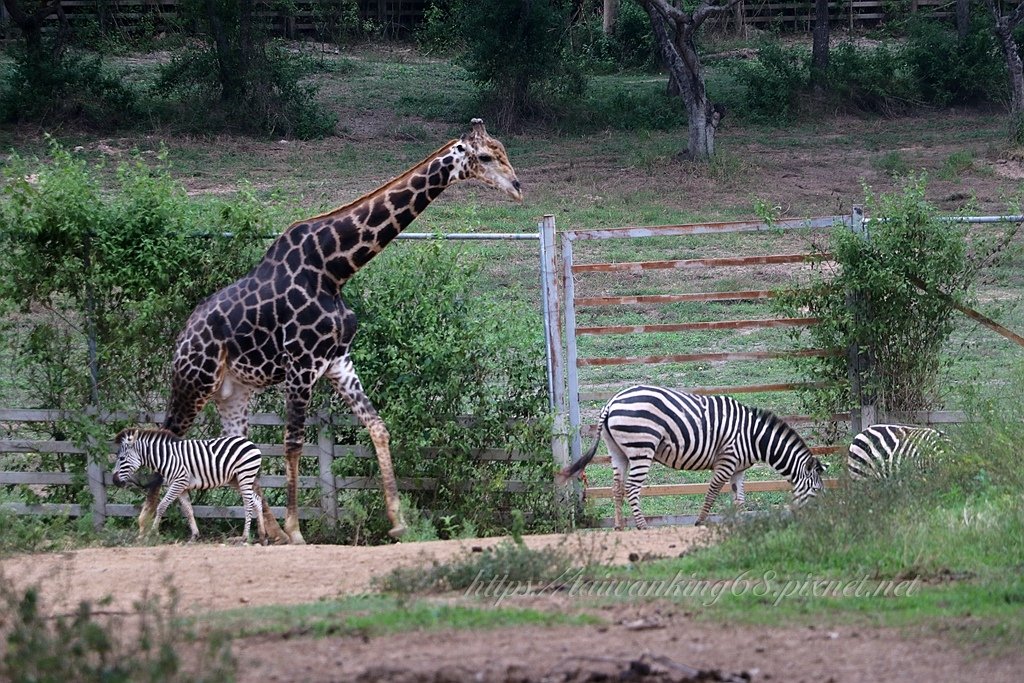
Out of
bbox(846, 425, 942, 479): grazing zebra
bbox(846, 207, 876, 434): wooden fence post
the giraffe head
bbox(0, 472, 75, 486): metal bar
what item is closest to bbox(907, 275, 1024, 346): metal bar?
bbox(846, 207, 876, 434): wooden fence post

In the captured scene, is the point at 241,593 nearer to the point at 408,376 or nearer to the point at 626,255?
the point at 408,376

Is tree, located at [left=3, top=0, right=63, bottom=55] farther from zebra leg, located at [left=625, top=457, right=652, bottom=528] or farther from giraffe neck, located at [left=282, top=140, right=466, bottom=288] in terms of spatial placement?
zebra leg, located at [left=625, top=457, right=652, bottom=528]

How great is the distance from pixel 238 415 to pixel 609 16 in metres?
25.7

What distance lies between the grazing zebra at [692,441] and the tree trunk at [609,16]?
80.2 ft

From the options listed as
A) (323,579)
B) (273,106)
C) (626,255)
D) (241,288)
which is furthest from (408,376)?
(273,106)

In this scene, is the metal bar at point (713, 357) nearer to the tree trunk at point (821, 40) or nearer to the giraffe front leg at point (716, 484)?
the giraffe front leg at point (716, 484)

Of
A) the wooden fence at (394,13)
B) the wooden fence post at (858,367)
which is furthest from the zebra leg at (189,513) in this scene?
the wooden fence at (394,13)

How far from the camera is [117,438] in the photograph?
10102 millimetres

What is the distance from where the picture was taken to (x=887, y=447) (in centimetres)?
962

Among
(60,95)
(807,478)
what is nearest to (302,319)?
(807,478)

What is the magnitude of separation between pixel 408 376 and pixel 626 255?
8.12 m

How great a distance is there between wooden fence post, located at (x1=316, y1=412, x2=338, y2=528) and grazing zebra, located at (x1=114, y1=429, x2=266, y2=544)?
560 millimetres

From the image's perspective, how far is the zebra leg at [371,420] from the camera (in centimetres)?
966

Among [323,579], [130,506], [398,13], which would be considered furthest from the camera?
[398,13]
